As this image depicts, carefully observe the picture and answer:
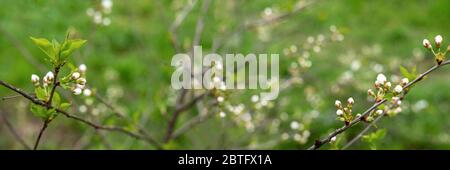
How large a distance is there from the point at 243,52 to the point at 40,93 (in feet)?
12.9

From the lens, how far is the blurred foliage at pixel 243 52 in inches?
184

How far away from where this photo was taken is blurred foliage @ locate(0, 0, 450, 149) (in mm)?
4680

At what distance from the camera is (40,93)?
1939mm

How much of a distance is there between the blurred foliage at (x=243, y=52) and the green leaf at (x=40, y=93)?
2.10 metres

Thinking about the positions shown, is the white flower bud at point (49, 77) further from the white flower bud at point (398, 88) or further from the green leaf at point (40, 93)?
the white flower bud at point (398, 88)

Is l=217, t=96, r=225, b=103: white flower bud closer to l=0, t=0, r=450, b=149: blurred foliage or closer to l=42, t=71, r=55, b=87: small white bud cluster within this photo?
A: l=42, t=71, r=55, b=87: small white bud cluster

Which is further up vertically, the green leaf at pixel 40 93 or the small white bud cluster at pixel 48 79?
the small white bud cluster at pixel 48 79

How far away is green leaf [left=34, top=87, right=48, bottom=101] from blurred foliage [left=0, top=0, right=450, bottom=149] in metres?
2.10

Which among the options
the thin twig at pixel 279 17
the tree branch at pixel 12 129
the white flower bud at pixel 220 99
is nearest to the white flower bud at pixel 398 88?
the white flower bud at pixel 220 99

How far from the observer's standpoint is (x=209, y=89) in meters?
2.86
